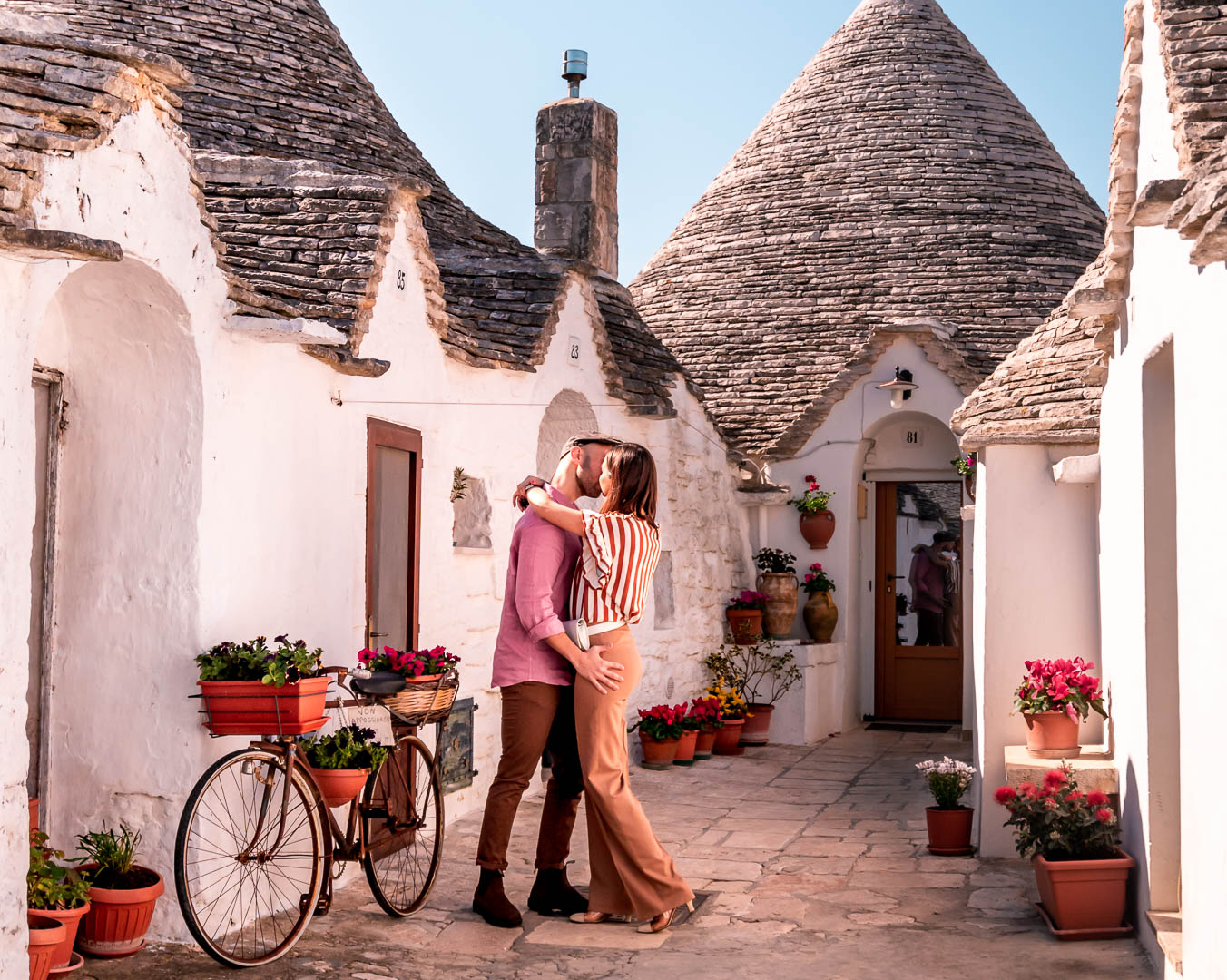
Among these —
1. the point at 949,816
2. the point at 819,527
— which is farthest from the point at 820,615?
the point at 949,816

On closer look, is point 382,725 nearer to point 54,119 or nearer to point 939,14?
point 54,119

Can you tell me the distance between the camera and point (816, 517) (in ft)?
42.5

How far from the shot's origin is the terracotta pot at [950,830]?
23.5 feet

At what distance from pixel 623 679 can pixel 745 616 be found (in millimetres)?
6909

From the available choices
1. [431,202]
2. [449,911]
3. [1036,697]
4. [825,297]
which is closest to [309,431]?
[449,911]

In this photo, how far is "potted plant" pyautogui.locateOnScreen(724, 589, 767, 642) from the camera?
474 inches

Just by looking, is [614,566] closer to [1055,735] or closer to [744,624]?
[1055,735]

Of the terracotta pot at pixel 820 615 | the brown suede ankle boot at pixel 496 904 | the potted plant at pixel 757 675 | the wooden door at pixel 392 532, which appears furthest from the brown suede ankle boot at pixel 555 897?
the terracotta pot at pixel 820 615

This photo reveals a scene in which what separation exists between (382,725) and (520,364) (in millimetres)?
2742

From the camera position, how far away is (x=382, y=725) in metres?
6.77

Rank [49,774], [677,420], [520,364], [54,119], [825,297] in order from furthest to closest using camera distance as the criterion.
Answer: [825,297]
[677,420]
[520,364]
[49,774]
[54,119]

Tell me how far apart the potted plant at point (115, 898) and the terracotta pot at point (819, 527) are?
28.6ft

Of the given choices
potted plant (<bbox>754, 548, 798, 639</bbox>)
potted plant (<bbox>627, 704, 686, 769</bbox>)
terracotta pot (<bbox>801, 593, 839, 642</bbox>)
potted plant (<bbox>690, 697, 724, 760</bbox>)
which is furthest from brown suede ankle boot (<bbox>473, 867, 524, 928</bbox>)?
terracotta pot (<bbox>801, 593, 839, 642</bbox>)

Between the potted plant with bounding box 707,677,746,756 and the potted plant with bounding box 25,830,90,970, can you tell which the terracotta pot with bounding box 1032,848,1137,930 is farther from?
the potted plant with bounding box 707,677,746,756
